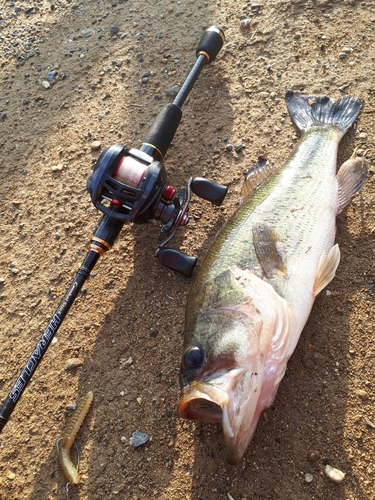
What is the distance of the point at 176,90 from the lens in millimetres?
4457

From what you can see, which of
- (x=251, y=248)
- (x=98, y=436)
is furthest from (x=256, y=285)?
(x=98, y=436)

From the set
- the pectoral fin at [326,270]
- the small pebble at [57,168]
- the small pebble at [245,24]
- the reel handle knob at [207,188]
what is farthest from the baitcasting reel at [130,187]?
the small pebble at [245,24]

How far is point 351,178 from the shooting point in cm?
335

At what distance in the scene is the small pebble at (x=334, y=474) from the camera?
2.56m

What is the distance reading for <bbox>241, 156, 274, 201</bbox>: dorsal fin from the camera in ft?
11.5

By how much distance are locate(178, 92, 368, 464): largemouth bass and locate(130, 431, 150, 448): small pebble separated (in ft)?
2.49

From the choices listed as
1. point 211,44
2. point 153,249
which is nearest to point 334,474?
point 153,249

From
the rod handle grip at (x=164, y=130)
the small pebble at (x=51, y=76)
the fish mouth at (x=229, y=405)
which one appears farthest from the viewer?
the small pebble at (x=51, y=76)

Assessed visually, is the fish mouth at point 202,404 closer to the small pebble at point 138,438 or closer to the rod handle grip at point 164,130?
the small pebble at point 138,438

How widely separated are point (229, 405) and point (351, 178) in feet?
7.21

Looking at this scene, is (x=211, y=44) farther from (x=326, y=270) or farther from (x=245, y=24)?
(x=326, y=270)

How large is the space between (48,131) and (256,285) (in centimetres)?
327

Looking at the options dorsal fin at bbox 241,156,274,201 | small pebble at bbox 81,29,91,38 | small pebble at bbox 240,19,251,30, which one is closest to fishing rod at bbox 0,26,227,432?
dorsal fin at bbox 241,156,274,201

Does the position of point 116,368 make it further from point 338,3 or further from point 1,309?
point 338,3
